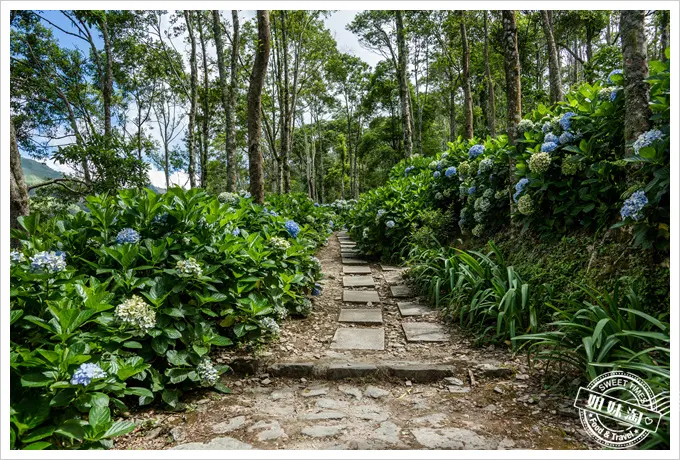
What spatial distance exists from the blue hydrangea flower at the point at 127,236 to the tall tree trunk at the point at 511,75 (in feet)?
12.0

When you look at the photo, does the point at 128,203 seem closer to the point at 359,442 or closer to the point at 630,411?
the point at 359,442

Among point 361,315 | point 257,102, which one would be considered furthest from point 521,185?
point 257,102

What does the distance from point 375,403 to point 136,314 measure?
4.74ft

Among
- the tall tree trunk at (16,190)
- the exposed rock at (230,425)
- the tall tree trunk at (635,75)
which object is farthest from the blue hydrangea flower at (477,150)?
the tall tree trunk at (16,190)

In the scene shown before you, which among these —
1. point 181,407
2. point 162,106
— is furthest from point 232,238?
point 162,106

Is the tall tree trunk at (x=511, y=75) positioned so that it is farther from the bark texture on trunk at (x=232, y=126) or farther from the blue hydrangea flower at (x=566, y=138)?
the bark texture on trunk at (x=232, y=126)

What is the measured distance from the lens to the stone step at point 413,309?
13.2 feet

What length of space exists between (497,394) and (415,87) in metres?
24.4

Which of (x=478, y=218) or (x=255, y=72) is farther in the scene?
(x=255, y=72)

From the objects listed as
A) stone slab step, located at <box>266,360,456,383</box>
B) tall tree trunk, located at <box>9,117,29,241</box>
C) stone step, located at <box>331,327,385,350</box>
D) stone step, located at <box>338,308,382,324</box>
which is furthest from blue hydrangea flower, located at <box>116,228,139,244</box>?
stone step, located at <box>338,308,382,324</box>

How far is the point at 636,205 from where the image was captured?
2385 mm

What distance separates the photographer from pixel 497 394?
2.36m

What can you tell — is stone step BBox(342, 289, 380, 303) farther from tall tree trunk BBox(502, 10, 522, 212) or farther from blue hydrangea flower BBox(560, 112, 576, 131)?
blue hydrangea flower BBox(560, 112, 576, 131)

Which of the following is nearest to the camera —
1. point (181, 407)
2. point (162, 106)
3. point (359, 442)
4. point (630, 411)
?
point (630, 411)
